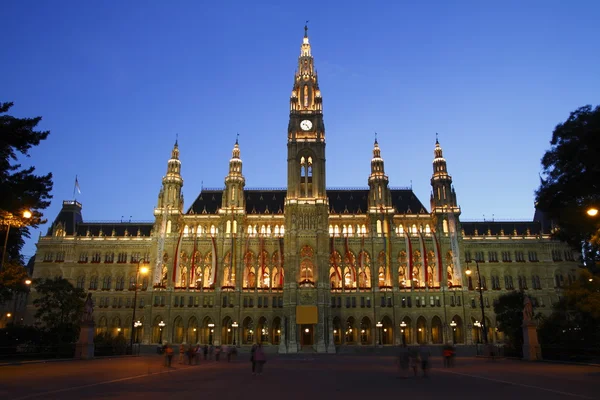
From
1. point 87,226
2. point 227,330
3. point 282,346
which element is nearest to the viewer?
point 282,346

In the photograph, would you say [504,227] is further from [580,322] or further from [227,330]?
[580,322]

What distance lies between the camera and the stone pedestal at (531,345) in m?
40.1

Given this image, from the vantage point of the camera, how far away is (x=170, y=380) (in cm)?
2552

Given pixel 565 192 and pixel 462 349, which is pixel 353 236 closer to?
pixel 462 349

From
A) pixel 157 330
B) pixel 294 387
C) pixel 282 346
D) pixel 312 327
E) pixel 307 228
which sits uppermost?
pixel 307 228

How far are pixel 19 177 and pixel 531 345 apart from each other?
4544 centimetres

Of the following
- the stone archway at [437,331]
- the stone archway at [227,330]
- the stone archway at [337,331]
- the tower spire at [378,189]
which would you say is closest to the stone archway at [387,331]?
the stone archway at [337,331]

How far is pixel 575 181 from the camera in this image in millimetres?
43406

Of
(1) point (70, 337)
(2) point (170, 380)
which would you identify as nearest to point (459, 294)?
(1) point (70, 337)

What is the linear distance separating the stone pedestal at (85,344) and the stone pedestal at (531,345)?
123 feet

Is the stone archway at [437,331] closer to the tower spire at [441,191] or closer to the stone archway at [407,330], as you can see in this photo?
the stone archway at [407,330]

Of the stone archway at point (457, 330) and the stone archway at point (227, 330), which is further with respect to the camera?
the stone archway at point (227, 330)

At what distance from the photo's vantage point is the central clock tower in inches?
3428

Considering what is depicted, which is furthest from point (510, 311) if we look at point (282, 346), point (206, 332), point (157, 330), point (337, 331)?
point (157, 330)
